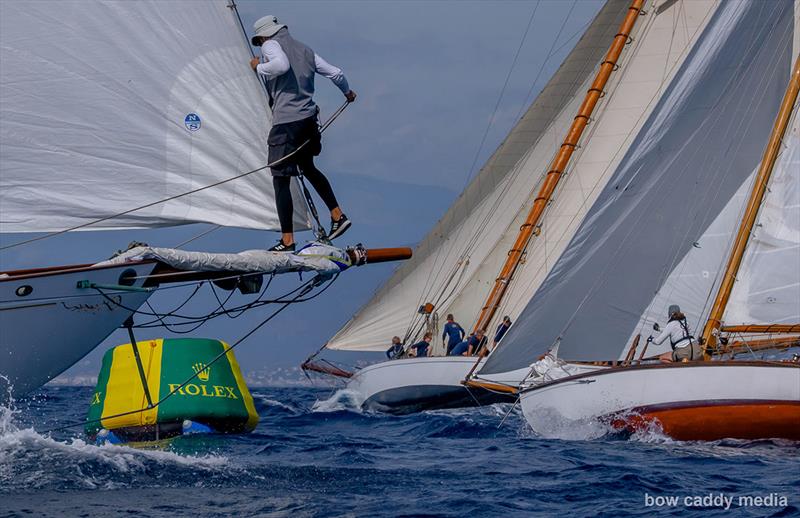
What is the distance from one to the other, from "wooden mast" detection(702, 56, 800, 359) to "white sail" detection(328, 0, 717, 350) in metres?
4.82

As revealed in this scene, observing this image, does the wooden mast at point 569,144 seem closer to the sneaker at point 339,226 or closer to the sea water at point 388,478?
the sea water at point 388,478

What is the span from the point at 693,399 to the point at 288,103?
7.99 metres

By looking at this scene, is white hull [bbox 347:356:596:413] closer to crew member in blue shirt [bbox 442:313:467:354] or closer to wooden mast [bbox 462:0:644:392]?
crew member in blue shirt [bbox 442:313:467:354]

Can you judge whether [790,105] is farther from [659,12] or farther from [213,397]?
[213,397]

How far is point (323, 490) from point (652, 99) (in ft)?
50.4

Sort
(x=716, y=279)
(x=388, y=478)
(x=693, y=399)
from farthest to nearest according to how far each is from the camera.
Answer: (x=716, y=279) < (x=693, y=399) < (x=388, y=478)

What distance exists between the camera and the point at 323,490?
10.3 m

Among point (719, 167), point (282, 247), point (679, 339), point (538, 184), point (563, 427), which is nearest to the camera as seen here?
point (282, 247)

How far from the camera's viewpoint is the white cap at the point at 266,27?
9.84 m

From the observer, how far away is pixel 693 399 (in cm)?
1526

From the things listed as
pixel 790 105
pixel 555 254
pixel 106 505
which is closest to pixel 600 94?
pixel 555 254

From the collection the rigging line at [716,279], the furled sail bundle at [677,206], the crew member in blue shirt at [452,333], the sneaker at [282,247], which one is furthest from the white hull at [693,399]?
the crew member in blue shirt at [452,333]

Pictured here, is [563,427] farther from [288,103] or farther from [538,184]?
[538,184]

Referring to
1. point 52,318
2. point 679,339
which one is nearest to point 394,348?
point 679,339
